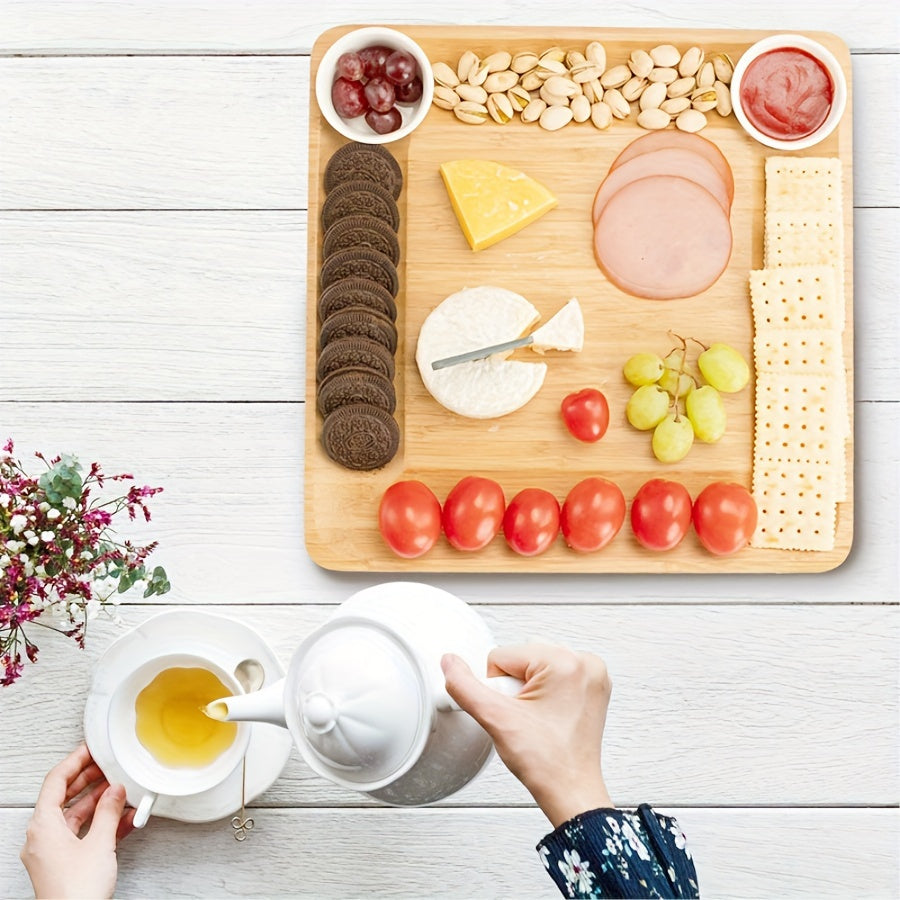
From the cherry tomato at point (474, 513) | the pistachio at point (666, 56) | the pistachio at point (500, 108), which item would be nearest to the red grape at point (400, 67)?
the pistachio at point (500, 108)

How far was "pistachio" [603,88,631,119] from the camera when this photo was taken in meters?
1.25

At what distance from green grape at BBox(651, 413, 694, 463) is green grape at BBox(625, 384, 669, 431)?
14 mm

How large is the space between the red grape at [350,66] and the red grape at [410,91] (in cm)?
5

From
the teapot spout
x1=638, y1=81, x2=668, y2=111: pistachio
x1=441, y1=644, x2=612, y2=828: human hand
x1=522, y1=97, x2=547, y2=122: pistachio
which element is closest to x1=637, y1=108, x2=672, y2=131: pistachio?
x1=638, y1=81, x2=668, y2=111: pistachio

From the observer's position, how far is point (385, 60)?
4.04 feet

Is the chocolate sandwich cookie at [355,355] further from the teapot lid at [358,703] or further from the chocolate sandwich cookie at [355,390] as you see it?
the teapot lid at [358,703]

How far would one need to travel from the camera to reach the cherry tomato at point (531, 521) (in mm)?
1173

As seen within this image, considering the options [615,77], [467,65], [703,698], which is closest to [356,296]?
[467,65]

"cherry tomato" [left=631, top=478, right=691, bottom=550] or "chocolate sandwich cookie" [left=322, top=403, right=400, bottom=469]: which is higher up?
"chocolate sandwich cookie" [left=322, top=403, right=400, bottom=469]

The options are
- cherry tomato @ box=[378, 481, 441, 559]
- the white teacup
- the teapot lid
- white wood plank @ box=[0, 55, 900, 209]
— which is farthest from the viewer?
white wood plank @ box=[0, 55, 900, 209]

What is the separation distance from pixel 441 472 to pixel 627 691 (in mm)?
367

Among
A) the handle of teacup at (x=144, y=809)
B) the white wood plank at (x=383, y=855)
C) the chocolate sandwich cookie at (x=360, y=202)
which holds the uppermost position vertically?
the chocolate sandwich cookie at (x=360, y=202)

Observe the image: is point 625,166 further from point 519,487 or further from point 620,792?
point 620,792

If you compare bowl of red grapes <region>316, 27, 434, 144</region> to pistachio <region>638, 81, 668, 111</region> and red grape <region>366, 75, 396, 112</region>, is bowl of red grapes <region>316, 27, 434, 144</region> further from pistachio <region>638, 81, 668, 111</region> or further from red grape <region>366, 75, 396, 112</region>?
pistachio <region>638, 81, 668, 111</region>
